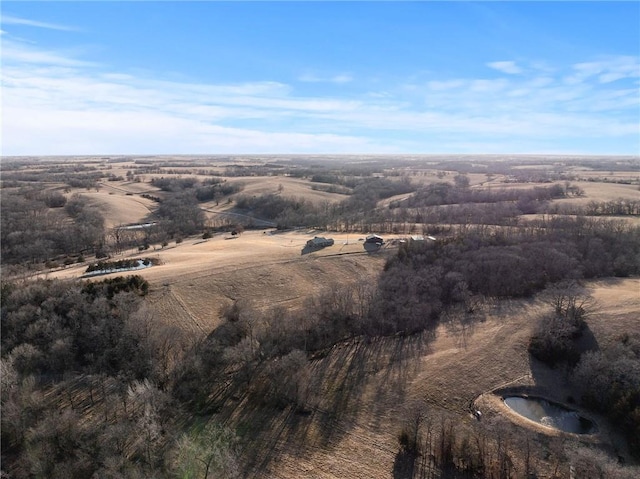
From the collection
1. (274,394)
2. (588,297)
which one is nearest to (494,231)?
(588,297)

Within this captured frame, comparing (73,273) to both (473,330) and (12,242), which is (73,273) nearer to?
(12,242)

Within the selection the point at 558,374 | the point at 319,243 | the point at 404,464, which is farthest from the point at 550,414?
the point at 319,243

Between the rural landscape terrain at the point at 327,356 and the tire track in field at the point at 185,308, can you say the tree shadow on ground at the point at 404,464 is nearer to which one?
the rural landscape terrain at the point at 327,356

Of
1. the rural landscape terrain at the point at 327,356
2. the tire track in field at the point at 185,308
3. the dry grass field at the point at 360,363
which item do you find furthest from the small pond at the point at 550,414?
the tire track in field at the point at 185,308

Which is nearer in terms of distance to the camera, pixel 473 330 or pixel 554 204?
pixel 473 330

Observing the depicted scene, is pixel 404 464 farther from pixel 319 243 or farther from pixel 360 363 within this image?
pixel 319 243

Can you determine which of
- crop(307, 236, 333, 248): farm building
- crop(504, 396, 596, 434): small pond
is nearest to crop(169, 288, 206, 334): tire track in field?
crop(307, 236, 333, 248): farm building
